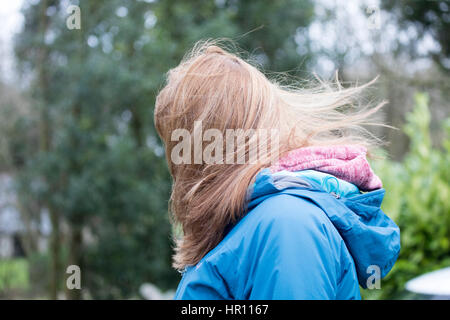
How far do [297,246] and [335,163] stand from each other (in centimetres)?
40

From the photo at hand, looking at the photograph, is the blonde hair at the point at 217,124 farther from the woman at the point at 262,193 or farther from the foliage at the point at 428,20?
the foliage at the point at 428,20

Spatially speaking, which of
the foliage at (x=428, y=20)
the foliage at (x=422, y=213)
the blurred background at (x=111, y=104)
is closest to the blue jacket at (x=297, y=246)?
the foliage at (x=422, y=213)

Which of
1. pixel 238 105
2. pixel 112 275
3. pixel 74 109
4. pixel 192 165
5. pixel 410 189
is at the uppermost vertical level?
pixel 74 109

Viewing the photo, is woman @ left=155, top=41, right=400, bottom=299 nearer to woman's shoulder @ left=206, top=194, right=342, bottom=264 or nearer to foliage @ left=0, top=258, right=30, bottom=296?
woman's shoulder @ left=206, top=194, right=342, bottom=264

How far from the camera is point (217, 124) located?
138 centimetres

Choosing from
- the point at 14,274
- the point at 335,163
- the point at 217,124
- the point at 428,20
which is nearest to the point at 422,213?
the point at 335,163

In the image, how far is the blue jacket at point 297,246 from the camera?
110 cm

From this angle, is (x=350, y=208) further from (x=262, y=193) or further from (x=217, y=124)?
(x=217, y=124)

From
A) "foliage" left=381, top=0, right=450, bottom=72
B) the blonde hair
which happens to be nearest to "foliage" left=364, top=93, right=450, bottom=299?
the blonde hair

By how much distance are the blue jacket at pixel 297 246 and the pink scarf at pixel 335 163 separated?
4 cm

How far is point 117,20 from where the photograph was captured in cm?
772

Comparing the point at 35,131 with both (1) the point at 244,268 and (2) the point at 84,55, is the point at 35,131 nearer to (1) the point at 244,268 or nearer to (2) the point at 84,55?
(2) the point at 84,55

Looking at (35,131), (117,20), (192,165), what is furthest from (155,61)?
(192,165)

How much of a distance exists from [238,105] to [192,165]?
0.81ft
